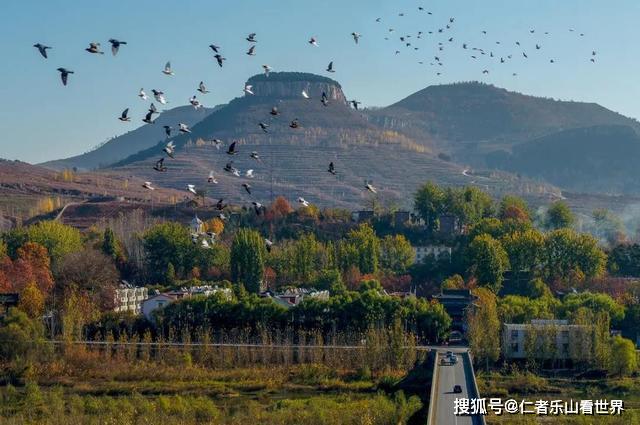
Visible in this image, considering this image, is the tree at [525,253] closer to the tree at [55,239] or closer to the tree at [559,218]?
the tree at [559,218]

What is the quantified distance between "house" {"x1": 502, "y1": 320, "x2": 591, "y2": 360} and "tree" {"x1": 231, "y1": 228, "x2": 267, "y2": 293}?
15.5 metres

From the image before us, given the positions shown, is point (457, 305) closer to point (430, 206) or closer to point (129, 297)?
point (129, 297)

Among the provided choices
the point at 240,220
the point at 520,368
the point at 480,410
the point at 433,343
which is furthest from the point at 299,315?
the point at 240,220

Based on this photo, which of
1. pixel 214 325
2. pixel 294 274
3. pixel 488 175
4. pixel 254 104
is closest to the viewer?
pixel 214 325

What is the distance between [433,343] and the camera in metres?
48.9

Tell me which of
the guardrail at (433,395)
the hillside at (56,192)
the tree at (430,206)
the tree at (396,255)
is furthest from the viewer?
the hillside at (56,192)

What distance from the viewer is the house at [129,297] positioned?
54719 mm

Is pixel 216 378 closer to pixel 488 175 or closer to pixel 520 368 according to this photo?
pixel 520 368

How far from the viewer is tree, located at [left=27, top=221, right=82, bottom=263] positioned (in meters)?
64.2

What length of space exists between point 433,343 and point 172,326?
382 inches

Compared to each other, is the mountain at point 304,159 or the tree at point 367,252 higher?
the mountain at point 304,159

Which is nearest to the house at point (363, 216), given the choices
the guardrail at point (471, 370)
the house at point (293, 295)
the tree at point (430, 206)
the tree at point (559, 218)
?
the tree at point (430, 206)

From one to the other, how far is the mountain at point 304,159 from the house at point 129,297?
233ft

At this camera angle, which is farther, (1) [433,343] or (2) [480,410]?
(1) [433,343]
